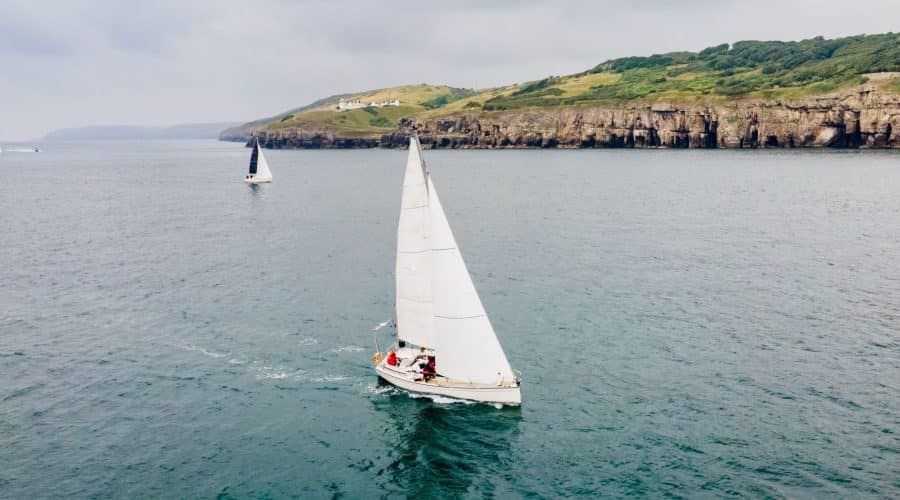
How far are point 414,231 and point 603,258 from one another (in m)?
46.6

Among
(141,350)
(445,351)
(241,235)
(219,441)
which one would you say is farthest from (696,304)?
(241,235)

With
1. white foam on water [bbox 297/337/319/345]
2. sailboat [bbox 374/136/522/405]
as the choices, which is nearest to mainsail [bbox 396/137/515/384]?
sailboat [bbox 374/136/522/405]

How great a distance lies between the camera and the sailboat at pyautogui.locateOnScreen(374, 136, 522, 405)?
44.6 meters

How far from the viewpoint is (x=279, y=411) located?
151 ft

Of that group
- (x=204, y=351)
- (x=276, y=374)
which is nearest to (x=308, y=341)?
(x=276, y=374)

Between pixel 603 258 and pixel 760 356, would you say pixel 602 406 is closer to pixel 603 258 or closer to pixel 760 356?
pixel 760 356

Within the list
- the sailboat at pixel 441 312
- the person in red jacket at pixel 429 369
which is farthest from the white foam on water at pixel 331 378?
the person in red jacket at pixel 429 369

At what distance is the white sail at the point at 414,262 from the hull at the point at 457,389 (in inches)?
113

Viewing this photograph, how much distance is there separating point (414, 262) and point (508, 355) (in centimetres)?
1337

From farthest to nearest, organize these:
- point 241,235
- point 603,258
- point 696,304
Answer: point 241,235 < point 603,258 < point 696,304

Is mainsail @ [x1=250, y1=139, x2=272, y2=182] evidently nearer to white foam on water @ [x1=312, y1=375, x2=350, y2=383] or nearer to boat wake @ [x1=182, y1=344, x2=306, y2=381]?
boat wake @ [x1=182, y1=344, x2=306, y2=381]

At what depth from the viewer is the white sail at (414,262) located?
145 feet

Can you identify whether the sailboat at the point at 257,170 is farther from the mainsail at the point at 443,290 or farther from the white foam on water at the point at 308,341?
the mainsail at the point at 443,290

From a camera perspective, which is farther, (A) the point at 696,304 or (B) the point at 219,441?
(A) the point at 696,304
